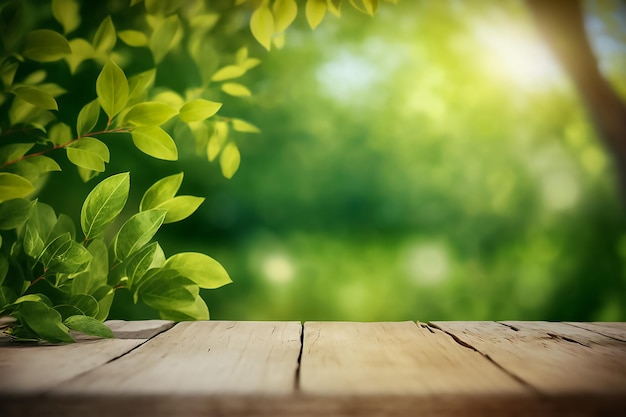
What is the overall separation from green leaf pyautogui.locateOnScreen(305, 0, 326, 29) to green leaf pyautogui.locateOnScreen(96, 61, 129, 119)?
17.2 inches

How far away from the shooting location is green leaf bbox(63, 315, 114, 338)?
3.13 ft

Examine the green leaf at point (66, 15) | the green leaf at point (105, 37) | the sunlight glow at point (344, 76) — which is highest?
the green leaf at point (66, 15)

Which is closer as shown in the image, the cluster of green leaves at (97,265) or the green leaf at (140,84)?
the cluster of green leaves at (97,265)

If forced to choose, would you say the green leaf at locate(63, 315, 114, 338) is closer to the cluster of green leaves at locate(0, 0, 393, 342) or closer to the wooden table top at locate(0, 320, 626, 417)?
the wooden table top at locate(0, 320, 626, 417)

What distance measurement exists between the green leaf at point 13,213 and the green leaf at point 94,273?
0.14m

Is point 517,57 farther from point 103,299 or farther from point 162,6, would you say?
point 103,299

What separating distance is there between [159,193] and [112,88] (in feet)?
0.81

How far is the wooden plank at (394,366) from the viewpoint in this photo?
0.65 m

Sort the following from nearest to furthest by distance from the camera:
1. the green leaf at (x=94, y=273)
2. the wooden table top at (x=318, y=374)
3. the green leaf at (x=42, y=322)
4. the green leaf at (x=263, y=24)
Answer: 1. the wooden table top at (x=318, y=374)
2. the green leaf at (x=42, y=322)
3. the green leaf at (x=94, y=273)
4. the green leaf at (x=263, y=24)

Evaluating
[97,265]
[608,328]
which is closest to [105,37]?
[97,265]

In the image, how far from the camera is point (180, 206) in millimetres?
1232

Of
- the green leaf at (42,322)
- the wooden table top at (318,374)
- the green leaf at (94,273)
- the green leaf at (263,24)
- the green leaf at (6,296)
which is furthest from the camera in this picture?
the green leaf at (263,24)

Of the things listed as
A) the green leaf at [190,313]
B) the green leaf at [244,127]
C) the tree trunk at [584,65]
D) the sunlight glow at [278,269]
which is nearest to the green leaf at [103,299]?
the green leaf at [190,313]

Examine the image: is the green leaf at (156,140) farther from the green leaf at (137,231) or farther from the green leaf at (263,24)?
the green leaf at (263,24)
